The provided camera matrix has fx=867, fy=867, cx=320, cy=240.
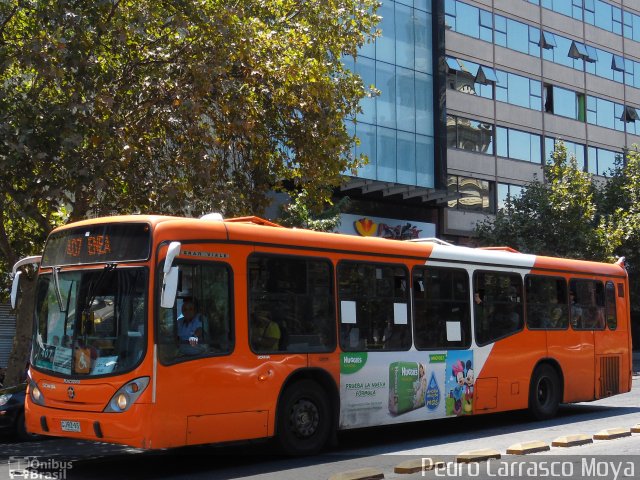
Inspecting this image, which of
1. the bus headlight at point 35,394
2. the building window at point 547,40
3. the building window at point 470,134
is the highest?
the building window at point 547,40

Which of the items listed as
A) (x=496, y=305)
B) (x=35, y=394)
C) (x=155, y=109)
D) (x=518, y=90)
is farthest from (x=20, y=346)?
(x=518, y=90)

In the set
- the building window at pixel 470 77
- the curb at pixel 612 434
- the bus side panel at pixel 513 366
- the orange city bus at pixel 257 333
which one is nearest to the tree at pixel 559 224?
the building window at pixel 470 77

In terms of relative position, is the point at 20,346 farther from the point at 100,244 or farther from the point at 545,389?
the point at 545,389

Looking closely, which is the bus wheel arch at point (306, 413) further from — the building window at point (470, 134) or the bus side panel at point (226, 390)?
the building window at point (470, 134)

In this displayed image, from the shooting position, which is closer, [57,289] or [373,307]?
[57,289]

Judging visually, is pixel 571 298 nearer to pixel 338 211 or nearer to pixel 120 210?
pixel 120 210

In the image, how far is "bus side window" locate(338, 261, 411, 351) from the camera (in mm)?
11891

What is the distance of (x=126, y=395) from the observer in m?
9.52

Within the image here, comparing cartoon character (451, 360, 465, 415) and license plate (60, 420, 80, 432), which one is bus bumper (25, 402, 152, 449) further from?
cartoon character (451, 360, 465, 415)

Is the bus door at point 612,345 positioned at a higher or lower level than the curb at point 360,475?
higher

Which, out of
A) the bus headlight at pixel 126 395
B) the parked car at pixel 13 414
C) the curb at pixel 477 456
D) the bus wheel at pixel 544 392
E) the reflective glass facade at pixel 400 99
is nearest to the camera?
the bus headlight at pixel 126 395

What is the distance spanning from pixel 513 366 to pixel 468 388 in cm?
139

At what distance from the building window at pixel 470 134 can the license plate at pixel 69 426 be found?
29.3 meters

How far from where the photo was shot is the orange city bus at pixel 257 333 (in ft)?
31.8
